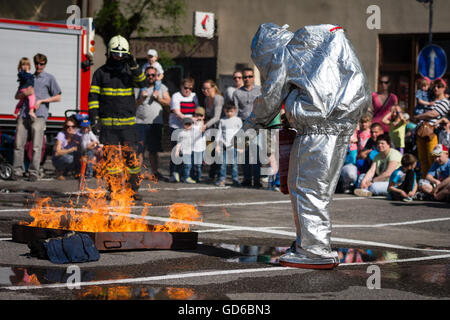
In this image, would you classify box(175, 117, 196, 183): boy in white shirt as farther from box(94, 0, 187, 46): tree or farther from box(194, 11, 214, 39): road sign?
box(194, 11, 214, 39): road sign

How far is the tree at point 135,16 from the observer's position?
2536 centimetres

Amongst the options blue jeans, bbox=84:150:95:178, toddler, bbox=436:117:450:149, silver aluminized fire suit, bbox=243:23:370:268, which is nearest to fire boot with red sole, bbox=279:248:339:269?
silver aluminized fire suit, bbox=243:23:370:268

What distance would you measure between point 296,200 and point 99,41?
25.5 meters

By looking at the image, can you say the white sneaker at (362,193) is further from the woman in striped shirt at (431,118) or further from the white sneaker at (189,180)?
the white sneaker at (189,180)

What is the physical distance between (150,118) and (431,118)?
209 inches

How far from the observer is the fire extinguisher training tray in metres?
7.79

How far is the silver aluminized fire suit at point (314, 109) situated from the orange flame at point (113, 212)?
190 cm

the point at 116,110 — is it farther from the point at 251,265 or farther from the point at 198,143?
the point at 251,265

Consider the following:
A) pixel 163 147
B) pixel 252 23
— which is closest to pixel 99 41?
pixel 252 23

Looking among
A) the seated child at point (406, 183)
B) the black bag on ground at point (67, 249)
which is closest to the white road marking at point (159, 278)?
the black bag on ground at point (67, 249)

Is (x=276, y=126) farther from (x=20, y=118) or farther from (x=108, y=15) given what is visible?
(x=108, y=15)

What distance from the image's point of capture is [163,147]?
17.5 meters

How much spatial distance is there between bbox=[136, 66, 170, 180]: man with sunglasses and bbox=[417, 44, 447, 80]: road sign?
5.90 m

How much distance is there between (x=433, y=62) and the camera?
18.7 meters
